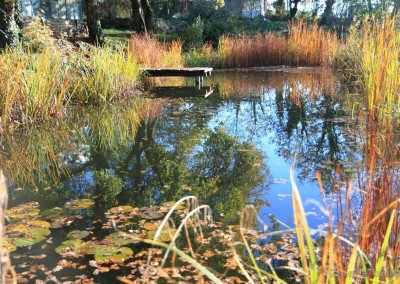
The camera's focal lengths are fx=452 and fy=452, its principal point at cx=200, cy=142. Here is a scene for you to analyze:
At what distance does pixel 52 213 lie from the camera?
297cm

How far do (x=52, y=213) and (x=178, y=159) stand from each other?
1432 mm

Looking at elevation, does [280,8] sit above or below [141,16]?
above

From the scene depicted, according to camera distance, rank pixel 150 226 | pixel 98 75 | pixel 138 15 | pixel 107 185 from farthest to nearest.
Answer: pixel 138 15 → pixel 98 75 → pixel 107 185 → pixel 150 226

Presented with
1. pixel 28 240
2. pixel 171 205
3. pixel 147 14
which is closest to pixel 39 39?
pixel 171 205

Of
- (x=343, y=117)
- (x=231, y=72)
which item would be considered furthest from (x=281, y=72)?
(x=343, y=117)

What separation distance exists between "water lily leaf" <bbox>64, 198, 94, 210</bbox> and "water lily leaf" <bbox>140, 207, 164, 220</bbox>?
412mm

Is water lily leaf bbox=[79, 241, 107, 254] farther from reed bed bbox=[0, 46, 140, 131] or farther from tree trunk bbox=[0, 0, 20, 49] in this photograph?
tree trunk bbox=[0, 0, 20, 49]

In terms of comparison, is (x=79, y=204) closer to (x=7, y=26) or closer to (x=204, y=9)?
(x=7, y=26)

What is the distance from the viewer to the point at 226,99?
24.6 feet

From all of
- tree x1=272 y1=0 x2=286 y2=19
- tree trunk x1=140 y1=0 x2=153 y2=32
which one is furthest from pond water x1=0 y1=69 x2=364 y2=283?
tree x1=272 y1=0 x2=286 y2=19

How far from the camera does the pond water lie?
116 inches

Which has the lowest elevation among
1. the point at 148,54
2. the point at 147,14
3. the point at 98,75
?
the point at 98,75

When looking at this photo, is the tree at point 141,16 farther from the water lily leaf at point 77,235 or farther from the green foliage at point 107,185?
the water lily leaf at point 77,235

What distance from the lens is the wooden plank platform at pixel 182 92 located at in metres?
8.08
